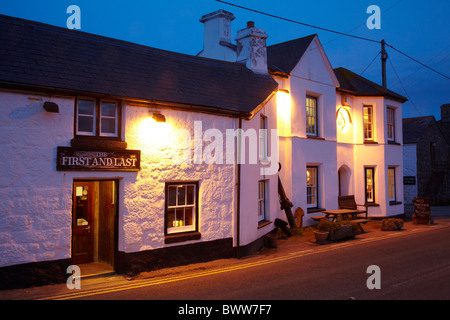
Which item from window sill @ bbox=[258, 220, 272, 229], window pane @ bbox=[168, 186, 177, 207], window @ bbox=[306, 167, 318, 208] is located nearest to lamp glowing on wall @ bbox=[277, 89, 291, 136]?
window @ bbox=[306, 167, 318, 208]

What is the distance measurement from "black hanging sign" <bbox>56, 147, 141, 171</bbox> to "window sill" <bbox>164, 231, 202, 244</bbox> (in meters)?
2.08

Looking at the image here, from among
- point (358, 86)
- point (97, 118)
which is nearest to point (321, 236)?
point (97, 118)

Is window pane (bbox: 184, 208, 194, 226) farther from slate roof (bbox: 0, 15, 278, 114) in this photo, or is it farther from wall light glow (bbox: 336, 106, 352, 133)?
wall light glow (bbox: 336, 106, 352, 133)

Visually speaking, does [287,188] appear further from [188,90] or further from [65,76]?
[65,76]

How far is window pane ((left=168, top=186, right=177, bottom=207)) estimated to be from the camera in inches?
416

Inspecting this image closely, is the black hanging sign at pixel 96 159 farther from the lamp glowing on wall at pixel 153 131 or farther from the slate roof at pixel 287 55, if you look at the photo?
the slate roof at pixel 287 55

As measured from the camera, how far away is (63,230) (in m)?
8.64

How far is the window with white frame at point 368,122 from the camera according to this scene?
20625 mm

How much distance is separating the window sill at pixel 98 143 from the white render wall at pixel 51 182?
17 cm

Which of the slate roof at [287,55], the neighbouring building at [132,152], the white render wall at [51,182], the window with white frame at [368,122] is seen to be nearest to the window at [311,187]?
the neighbouring building at [132,152]

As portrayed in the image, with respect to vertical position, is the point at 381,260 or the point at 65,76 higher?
the point at 65,76
